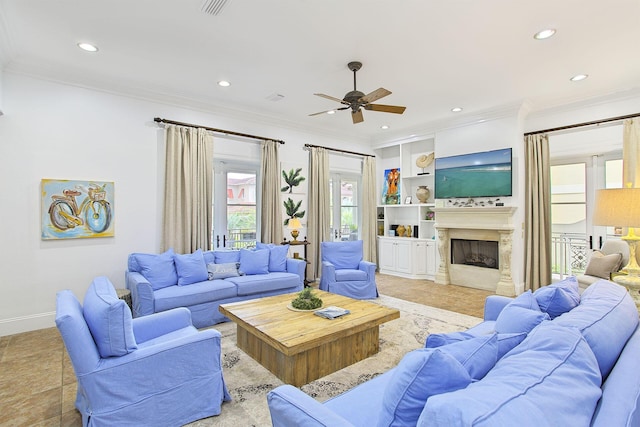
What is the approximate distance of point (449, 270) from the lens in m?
6.23

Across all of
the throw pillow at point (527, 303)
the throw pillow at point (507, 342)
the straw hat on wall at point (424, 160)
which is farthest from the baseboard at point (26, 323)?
the straw hat on wall at point (424, 160)

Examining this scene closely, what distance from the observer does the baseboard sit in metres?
3.67

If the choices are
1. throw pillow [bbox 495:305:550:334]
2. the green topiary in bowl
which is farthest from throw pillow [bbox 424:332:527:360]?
the green topiary in bowl

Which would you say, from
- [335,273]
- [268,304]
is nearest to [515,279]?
[335,273]

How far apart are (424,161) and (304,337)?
17.3ft

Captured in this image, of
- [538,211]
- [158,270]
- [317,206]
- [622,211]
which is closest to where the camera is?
[622,211]

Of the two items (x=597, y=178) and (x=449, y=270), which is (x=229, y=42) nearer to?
(x=449, y=270)

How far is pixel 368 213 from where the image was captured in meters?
7.26

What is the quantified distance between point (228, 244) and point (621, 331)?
4.99 meters

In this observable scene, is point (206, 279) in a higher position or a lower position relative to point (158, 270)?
lower

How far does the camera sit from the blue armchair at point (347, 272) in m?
5.01

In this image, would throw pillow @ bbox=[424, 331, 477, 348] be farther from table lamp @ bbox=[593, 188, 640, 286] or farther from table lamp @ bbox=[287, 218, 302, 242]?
table lamp @ bbox=[287, 218, 302, 242]

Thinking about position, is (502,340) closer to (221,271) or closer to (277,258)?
(221,271)

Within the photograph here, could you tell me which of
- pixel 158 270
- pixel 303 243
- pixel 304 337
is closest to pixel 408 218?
pixel 303 243
